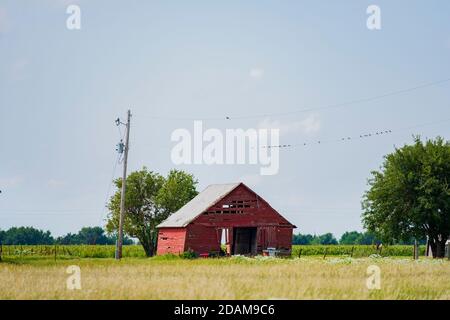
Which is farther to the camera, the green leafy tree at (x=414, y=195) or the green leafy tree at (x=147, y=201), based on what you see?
the green leafy tree at (x=147, y=201)

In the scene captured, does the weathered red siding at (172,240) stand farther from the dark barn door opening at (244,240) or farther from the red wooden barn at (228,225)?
the dark barn door opening at (244,240)

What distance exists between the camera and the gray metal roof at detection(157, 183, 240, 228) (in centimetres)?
5704

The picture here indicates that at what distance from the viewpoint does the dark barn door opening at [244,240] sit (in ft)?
197

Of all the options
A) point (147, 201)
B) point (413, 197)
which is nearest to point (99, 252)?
point (147, 201)

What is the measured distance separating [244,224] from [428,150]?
16498mm

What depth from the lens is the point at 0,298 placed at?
60.5 ft

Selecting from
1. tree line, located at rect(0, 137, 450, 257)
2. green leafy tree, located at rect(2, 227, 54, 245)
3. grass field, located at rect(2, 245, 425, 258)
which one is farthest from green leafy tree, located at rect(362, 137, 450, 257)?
green leafy tree, located at rect(2, 227, 54, 245)

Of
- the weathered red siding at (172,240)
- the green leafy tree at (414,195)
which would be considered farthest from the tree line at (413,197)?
the weathered red siding at (172,240)

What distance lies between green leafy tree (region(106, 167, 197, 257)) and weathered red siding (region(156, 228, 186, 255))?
1239 cm

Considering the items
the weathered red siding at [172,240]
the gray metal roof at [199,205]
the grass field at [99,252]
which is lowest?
the grass field at [99,252]

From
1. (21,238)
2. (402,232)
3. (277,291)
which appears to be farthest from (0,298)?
(21,238)
